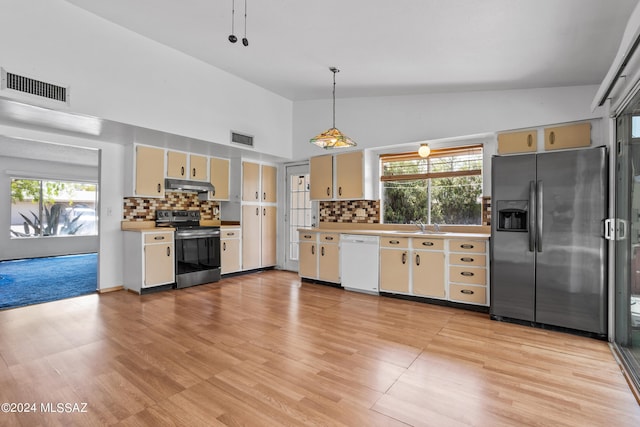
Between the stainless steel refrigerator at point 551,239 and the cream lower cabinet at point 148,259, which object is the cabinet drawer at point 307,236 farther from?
the stainless steel refrigerator at point 551,239

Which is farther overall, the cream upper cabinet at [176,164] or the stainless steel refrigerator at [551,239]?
the cream upper cabinet at [176,164]

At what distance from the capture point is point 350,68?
3967mm

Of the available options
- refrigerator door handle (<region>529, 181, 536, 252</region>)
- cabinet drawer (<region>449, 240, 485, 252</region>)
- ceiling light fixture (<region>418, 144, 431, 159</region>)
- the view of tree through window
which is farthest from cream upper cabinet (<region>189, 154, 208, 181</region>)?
the view of tree through window

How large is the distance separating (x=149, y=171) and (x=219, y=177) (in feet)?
3.99

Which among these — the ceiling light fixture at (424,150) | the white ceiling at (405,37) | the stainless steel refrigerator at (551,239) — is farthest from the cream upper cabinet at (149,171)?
the stainless steel refrigerator at (551,239)

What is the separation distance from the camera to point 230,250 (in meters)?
5.70

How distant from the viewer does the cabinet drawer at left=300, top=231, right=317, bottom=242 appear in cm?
524

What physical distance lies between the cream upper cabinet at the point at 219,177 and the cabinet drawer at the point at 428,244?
345 centimetres

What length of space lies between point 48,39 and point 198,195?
2992mm

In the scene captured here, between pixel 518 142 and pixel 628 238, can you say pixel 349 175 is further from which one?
pixel 628 238

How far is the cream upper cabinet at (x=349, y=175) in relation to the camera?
16.9 feet

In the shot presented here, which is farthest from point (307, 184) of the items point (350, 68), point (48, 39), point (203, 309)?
point (48, 39)

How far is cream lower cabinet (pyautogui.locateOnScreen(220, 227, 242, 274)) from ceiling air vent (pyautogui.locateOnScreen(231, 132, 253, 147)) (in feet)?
4.94

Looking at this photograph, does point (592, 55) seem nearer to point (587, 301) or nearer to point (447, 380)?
point (587, 301)
